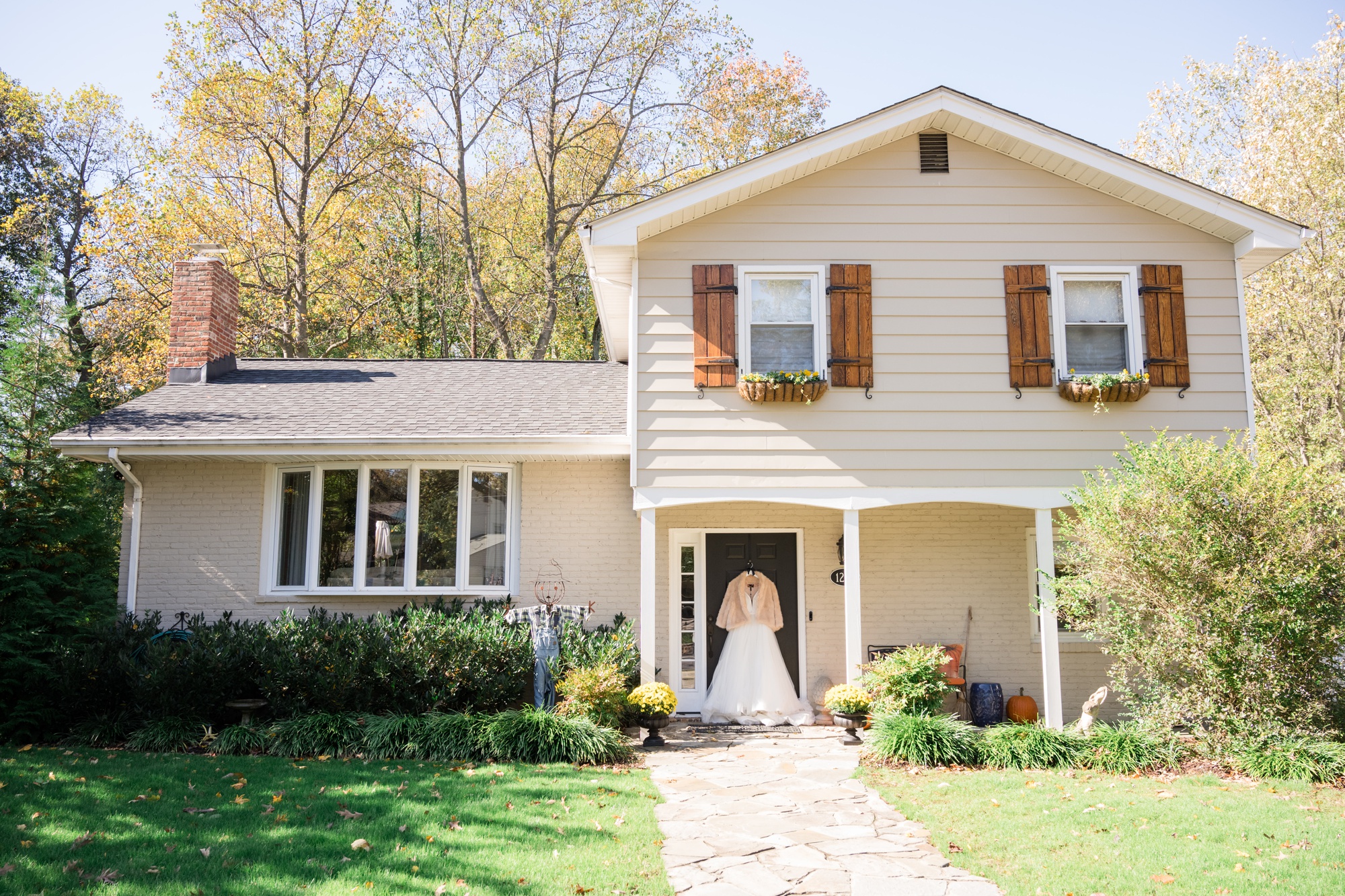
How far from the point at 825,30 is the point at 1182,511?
31.8 ft

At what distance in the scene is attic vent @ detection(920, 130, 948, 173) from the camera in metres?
9.81

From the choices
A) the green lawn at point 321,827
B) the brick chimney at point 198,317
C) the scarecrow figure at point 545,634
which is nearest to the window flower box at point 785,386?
the scarecrow figure at point 545,634

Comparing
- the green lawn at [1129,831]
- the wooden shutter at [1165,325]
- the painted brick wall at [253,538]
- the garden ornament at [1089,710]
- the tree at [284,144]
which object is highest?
the tree at [284,144]

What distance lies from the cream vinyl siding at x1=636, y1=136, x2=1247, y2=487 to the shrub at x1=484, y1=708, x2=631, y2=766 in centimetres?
255

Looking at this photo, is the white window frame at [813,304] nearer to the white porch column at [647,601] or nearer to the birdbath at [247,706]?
the white porch column at [647,601]

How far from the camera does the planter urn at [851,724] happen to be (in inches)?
348

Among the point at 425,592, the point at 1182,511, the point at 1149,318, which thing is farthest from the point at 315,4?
the point at 1182,511

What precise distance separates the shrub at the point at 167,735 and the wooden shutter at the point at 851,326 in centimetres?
715

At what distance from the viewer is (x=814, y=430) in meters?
9.33

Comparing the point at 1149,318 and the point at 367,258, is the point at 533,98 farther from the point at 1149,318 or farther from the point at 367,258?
the point at 1149,318

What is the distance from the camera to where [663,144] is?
2367 centimetres

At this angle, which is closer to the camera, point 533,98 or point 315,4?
point 315,4

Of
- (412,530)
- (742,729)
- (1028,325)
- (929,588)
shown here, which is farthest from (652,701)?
(1028,325)

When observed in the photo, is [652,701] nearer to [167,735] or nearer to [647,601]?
[647,601]
